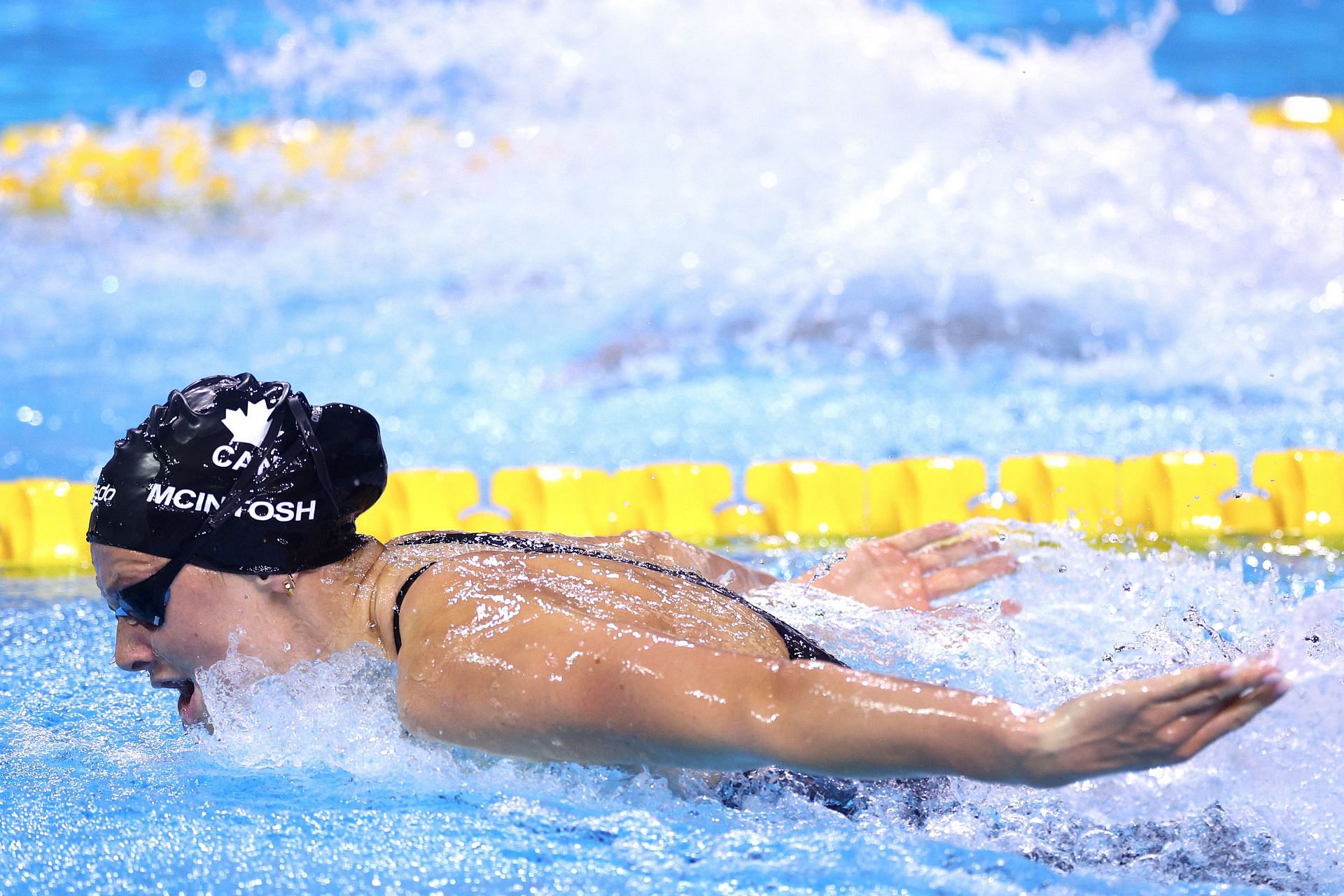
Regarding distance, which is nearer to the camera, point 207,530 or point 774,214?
point 207,530

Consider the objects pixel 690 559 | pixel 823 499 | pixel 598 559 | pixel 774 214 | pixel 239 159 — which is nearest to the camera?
pixel 598 559

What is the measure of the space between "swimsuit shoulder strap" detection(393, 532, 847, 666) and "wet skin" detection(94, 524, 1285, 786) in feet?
0.08

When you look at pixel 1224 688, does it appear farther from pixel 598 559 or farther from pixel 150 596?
pixel 150 596

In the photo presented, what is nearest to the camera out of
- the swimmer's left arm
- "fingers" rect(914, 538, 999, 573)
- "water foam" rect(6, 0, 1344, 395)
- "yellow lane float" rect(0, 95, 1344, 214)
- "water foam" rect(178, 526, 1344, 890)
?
"water foam" rect(178, 526, 1344, 890)

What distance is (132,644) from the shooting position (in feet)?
6.09

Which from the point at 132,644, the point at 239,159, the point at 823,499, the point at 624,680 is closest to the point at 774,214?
the point at 823,499

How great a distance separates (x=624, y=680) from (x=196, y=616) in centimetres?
65

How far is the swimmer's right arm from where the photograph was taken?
1317 mm

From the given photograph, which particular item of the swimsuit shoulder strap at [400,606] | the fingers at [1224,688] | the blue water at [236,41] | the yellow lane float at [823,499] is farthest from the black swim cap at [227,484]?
the blue water at [236,41]

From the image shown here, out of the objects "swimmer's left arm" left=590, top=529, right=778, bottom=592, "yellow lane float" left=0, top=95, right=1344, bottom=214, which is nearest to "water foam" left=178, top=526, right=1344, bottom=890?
"swimmer's left arm" left=590, top=529, right=778, bottom=592

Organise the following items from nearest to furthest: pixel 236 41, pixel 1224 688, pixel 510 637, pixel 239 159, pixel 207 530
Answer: pixel 1224 688
pixel 510 637
pixel 207 530
pixel 239 159
pixel 236 41

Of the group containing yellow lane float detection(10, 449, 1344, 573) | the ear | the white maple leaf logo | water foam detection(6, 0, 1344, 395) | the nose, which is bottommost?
the nose

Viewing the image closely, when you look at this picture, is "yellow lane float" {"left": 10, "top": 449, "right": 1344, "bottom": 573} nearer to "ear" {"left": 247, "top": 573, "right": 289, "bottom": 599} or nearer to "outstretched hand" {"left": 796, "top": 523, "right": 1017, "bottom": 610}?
"outstretched hand" {"left": 796, "top": 523, "right": 1017, "bottom": 610}

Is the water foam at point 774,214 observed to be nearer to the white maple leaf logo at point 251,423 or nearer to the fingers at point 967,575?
the fingers at point 967,575
